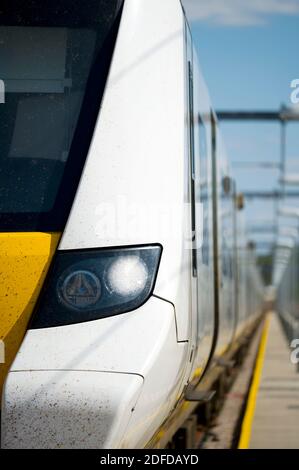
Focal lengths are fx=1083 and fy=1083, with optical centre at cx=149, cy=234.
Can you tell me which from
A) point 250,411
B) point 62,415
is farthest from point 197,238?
point 250,411

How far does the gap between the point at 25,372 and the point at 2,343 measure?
A: 0.23m

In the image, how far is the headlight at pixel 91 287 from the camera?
4.08 meters

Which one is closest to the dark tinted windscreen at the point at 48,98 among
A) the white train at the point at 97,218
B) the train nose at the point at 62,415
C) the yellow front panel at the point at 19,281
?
the white train at the point at 97,218

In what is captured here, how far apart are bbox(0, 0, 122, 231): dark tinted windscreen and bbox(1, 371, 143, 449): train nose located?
0.71 meters

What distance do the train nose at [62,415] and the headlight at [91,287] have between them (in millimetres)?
291

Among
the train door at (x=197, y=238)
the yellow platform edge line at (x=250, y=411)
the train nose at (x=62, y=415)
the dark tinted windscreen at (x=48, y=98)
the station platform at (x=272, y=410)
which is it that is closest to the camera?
the train nose at (x=62, y=415)

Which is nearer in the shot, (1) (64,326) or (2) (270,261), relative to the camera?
(1) (64,326)

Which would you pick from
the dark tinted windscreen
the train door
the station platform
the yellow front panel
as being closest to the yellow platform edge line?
the station platform

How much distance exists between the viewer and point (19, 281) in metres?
4.15

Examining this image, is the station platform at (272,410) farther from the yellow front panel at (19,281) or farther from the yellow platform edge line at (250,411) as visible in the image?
the yellow front panel at (19,281)

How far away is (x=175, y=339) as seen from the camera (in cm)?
436

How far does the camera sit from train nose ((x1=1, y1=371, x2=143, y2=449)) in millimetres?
3857

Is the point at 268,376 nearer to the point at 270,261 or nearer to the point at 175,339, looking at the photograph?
the point at 175,339
